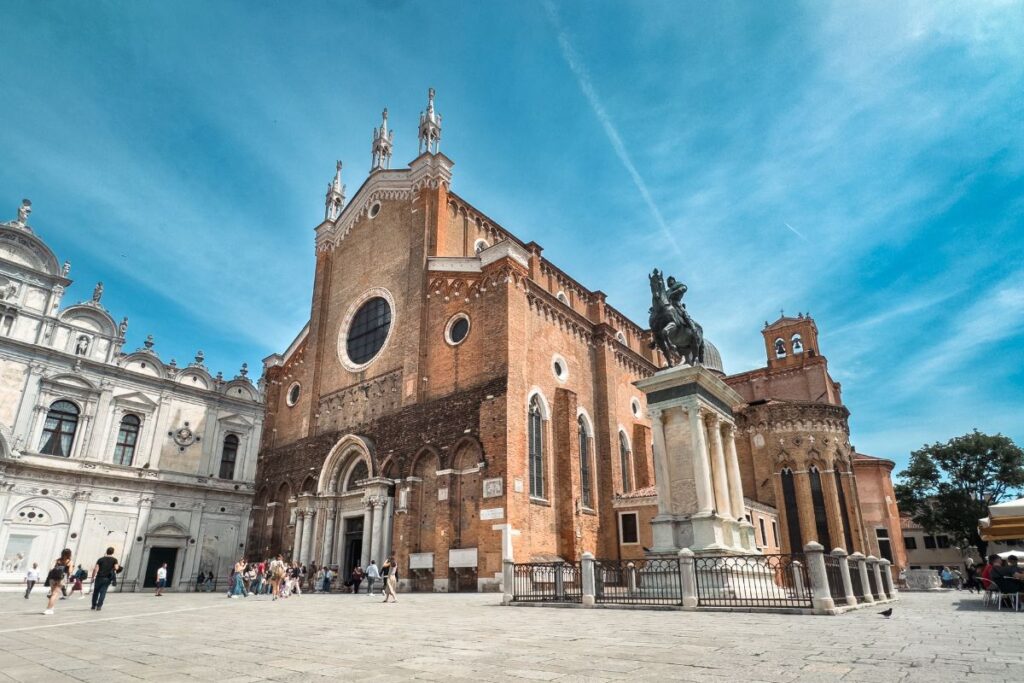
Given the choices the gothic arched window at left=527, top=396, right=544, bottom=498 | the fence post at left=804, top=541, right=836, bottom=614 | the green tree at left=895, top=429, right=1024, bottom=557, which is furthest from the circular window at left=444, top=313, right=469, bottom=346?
the green tree at left=895, top=429, right=1024, bottom=557

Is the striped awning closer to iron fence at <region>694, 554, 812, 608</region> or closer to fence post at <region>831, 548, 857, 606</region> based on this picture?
fence post at <region>831, 548, 857, 606</region>

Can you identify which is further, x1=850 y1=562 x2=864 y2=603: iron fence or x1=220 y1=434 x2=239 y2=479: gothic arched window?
x1=220 y1=434 x2=239 y2=479: gothic arched window

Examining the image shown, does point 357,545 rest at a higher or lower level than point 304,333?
lower

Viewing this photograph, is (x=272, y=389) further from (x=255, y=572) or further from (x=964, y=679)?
(x=964, y=679)

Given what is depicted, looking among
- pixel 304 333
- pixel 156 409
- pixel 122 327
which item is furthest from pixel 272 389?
pixel 122 327

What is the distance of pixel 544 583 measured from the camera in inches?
523

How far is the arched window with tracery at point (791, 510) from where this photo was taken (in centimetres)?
3051

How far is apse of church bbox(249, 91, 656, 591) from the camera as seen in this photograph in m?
20.1

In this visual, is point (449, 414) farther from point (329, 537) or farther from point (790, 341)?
point (790, 341)

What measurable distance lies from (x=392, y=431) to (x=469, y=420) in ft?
13.0

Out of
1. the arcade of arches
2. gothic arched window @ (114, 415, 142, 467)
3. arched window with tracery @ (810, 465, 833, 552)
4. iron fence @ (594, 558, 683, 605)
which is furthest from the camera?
arched window with tracery @ (810, 465, 833, 552)

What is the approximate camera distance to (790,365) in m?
A: 39.7

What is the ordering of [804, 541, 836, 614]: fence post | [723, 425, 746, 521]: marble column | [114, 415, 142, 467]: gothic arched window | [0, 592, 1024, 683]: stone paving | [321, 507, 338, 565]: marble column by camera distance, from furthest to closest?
[114, 415, 142, 467]: gothic arched window < [321, 507, 338, 565]: marble column < [723, 425, 746, 521]: marble column < [804, 541, 836, 614]: fence post < [0, 592, 1024, 683]: stone paving

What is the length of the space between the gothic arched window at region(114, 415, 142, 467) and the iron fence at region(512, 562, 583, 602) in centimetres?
2271
